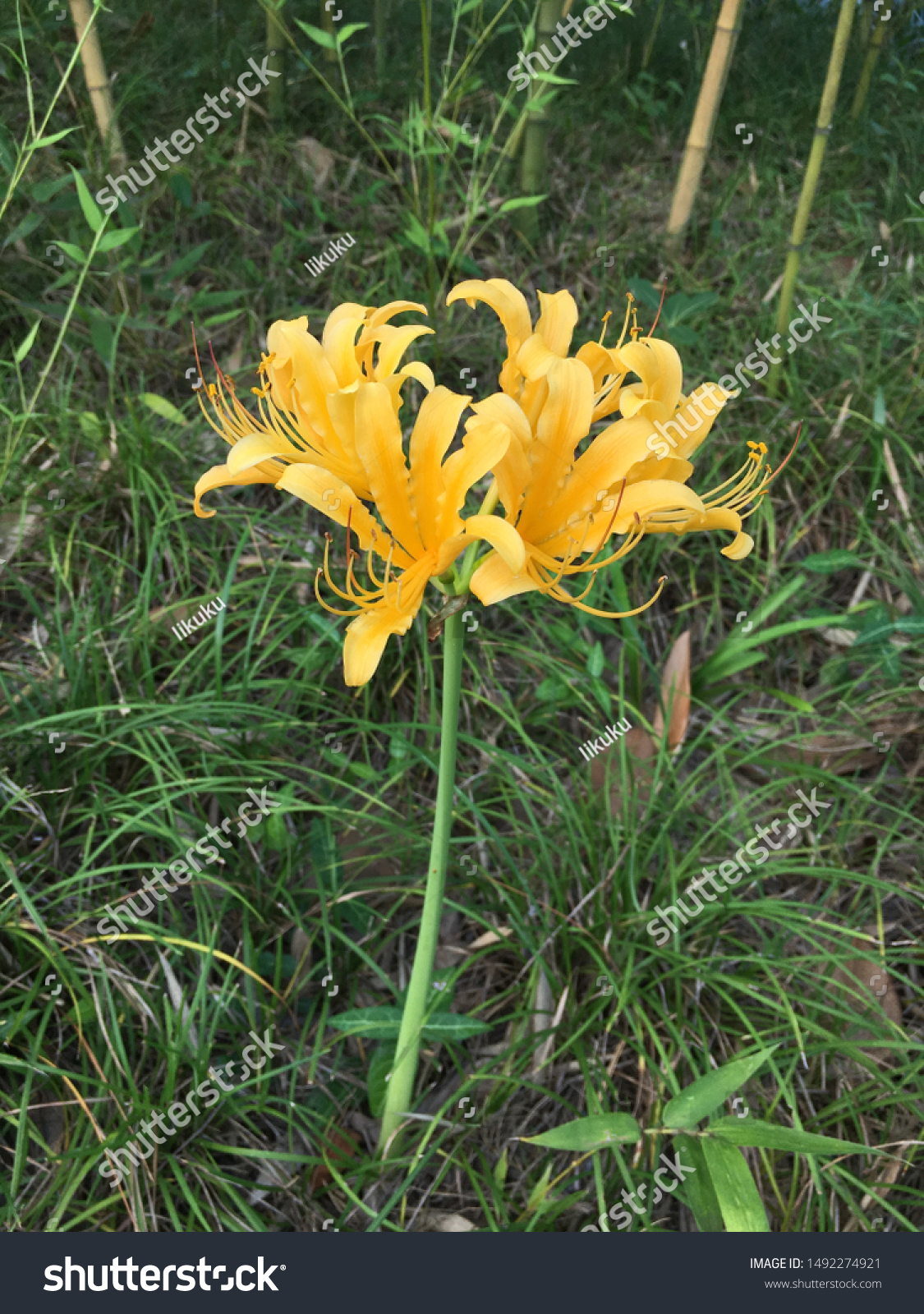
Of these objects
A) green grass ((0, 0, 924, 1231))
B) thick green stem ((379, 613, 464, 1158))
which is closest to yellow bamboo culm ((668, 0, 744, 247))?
green grass ((0, 0, 924, 1231))

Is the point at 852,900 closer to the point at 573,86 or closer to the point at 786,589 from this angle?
the point at 786,589

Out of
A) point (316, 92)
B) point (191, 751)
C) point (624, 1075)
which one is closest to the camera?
point (624, 1075)

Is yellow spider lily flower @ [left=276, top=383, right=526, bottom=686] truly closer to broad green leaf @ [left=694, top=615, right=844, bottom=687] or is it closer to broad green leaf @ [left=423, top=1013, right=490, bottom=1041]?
broad green leaf @ [left=423, top=1013, right=490, bottom=1041]

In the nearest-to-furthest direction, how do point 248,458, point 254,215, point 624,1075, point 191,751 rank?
point 248,458, point 624,1075, point 191,751, point 254,215

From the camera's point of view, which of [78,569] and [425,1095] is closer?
[425,1095]

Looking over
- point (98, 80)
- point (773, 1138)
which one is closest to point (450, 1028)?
point (773, 1138)

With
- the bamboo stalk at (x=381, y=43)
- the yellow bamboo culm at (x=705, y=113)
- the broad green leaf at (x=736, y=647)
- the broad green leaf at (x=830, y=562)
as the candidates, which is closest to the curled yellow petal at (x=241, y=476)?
the broad green leaf at (x=736, y=647)

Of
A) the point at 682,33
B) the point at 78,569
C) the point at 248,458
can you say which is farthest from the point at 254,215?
the point at 248,458
